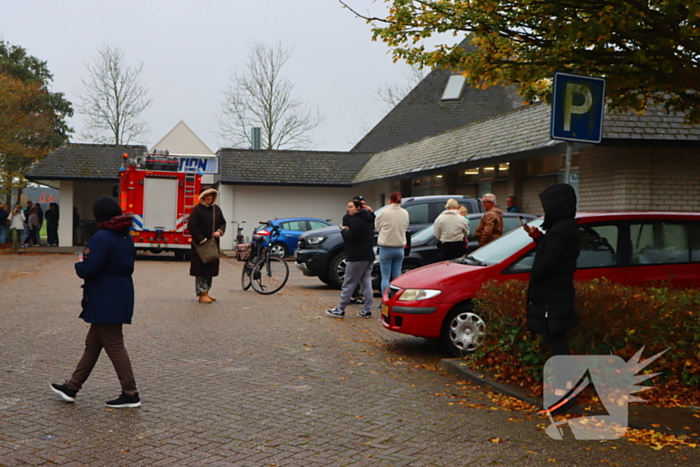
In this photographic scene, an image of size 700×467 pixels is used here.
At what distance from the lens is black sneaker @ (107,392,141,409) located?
226 inches

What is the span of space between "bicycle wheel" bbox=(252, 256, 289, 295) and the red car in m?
6.34

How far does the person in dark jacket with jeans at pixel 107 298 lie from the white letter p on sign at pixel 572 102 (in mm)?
4120

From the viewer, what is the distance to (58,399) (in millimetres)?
5969

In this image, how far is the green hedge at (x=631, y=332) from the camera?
6.01 meters

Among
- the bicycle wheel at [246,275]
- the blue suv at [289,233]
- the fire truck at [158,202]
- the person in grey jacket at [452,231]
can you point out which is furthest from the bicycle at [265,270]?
the blue suv at [289,233]

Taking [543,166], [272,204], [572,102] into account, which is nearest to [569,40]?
[572,102]

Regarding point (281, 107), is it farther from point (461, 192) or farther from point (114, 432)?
point (114, 432)

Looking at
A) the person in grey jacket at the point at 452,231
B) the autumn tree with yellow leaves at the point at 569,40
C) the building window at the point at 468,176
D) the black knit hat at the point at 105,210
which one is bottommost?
the person in grey jacket at the point at 452,231

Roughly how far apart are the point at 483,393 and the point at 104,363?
376 cm

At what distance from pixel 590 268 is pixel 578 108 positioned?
181cm

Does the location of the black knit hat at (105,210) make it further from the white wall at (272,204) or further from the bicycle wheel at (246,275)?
the white wall at (272,204)

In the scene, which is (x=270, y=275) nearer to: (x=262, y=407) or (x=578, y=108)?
(x=578, y=108)

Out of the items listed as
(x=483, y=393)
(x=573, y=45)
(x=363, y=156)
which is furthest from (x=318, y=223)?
(x=483, y=393)

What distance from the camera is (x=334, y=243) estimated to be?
597 inches
